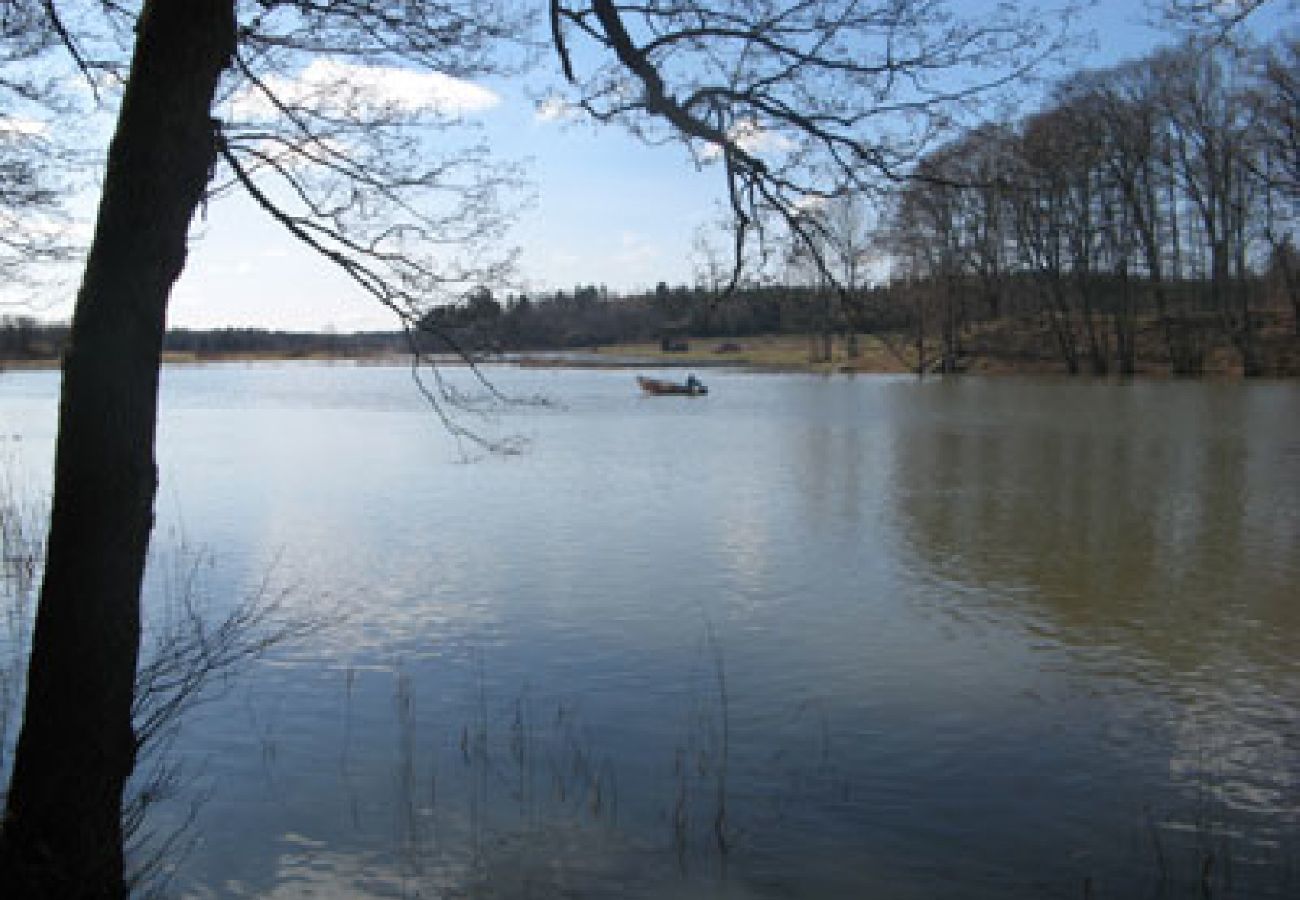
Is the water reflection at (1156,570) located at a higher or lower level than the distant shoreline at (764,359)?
lower

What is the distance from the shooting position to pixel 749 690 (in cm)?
704

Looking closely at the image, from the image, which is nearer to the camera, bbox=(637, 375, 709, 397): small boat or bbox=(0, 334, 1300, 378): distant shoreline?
bbox=(0, 334, 1300, 378): distant shoreline

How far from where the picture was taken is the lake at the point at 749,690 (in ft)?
16.1

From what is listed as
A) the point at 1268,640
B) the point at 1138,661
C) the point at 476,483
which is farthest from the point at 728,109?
the point at 476,483

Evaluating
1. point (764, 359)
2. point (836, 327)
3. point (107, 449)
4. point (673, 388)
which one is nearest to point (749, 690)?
point (836, 327)

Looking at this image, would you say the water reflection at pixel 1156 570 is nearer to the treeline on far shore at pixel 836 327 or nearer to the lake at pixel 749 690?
the lake at pixel 749 690

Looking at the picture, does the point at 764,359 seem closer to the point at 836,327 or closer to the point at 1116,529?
the point at 1116,529

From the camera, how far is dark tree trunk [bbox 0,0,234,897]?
3.45 meters

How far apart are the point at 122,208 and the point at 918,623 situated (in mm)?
6675

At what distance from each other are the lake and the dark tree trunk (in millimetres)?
1307

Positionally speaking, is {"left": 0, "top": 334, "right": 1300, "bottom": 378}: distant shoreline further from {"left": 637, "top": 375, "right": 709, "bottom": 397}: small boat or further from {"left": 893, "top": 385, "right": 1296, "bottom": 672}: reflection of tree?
{"left": 893, "top": 385, "right": 1296, "bottom": 672}: reflection of tree

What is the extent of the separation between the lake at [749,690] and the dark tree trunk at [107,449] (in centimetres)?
131

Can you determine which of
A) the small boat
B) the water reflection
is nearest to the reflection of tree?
the water reflection

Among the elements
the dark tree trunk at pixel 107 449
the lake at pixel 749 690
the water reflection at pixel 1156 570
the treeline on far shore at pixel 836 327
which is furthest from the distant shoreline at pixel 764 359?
the water reflection at pixel 1156 570
